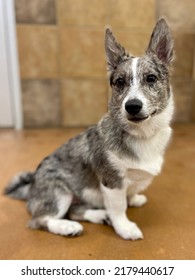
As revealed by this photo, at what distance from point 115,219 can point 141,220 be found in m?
0.17

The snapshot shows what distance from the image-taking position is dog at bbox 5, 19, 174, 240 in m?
1.04

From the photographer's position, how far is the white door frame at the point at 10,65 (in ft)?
7.39

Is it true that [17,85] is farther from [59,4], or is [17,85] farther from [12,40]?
[59,4]

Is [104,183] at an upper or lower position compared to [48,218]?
upper

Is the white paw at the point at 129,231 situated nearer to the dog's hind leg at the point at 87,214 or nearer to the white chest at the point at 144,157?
the dog's hind leg at the point at 87,214

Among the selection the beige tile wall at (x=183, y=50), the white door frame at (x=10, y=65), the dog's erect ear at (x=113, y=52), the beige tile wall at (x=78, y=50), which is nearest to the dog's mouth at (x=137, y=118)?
the dog's erect ear at (x=113, y=52)

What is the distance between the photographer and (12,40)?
2314 mm

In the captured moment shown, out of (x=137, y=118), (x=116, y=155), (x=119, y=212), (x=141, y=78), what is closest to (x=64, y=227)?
(x=119, y=212)

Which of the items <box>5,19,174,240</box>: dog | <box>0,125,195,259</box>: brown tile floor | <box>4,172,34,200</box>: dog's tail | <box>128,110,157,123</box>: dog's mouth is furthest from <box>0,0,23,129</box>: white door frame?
<box>128,110,157,123</box>: dog's mouth

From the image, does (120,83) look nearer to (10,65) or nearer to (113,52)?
(113,52)

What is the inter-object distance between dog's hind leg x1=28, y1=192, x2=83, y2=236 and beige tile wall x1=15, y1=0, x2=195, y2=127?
129cm

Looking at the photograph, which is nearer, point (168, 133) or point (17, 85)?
point (168, 133)
